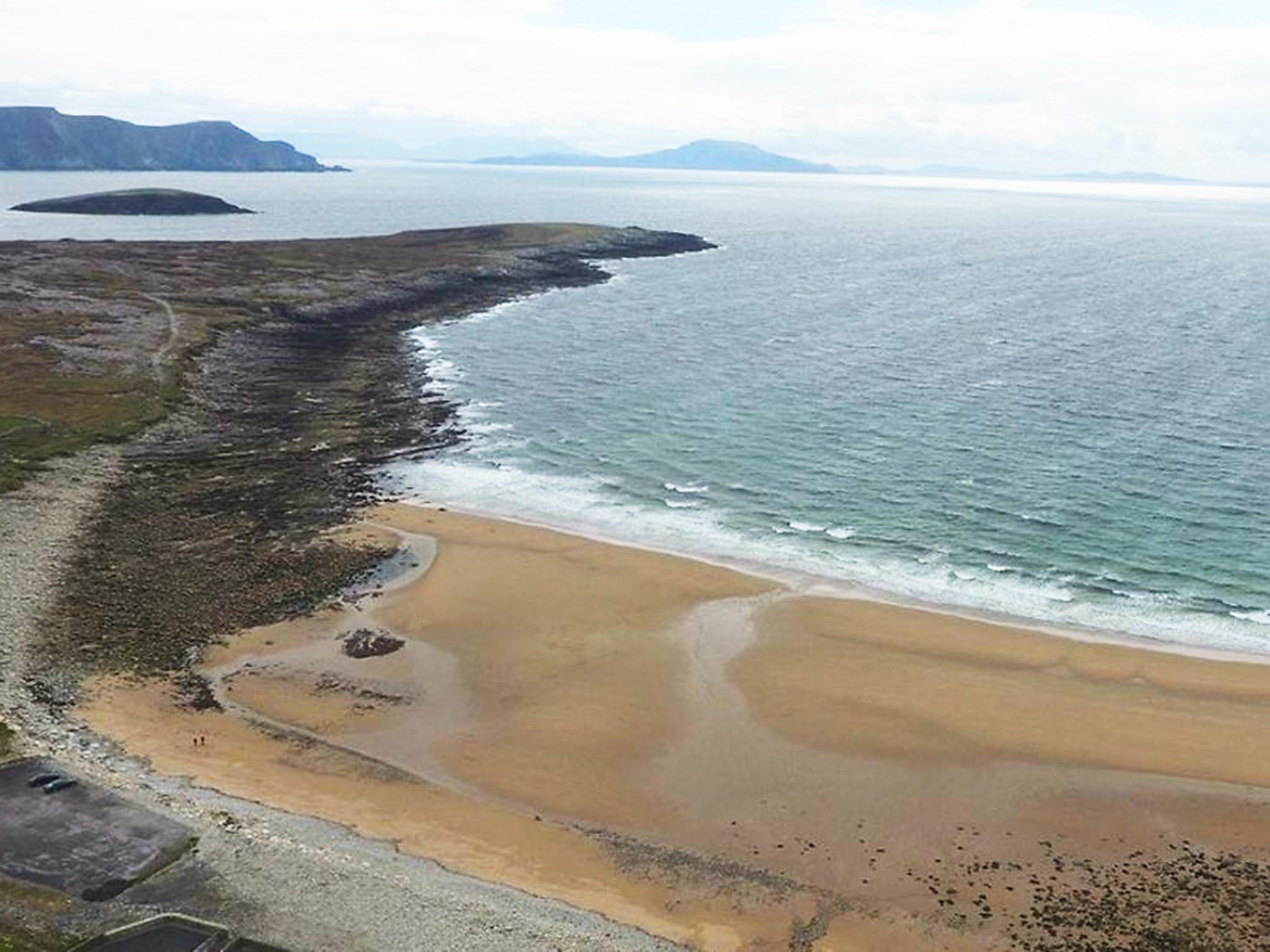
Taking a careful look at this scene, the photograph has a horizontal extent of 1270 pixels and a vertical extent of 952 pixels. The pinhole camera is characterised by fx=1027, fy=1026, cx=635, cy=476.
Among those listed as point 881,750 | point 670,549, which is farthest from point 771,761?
point 670,549

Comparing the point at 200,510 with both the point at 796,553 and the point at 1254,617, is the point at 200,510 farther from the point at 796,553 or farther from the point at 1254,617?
the point at 1254,617

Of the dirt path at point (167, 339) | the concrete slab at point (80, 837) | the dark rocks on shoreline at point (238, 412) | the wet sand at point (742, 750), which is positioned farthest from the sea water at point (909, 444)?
the concrete slab at point (80, 837)

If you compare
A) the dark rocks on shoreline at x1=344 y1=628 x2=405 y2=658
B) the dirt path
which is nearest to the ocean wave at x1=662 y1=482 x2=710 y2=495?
the dark rocks on shoreline at x1=344 y1=628 x2=405 y2=658

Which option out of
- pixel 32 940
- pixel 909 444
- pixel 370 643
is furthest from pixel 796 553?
pixel 32 940

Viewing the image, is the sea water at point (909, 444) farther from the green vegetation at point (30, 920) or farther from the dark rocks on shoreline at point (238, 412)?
the green vegetation at point (30, 920)

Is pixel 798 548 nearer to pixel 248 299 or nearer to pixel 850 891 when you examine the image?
pixel 850 891
